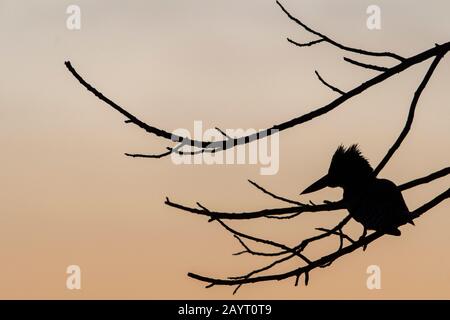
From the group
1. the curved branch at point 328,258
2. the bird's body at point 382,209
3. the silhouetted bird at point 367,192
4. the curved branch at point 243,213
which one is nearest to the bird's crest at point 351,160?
the silhouetted bird at point 367,192

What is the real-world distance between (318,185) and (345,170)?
1.05 ft

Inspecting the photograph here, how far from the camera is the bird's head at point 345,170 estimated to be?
6.83 metres

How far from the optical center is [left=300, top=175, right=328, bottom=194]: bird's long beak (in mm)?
6768

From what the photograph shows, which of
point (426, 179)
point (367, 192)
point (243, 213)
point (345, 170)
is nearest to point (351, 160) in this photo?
point (345, 170)

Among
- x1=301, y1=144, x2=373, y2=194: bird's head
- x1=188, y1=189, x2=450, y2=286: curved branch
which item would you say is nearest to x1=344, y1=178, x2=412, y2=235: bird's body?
x1=301, y1=144, x2=373, y2=194: bird's head

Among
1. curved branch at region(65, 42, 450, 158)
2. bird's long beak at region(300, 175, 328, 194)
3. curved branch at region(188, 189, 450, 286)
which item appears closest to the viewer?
curved branch at region(65, 42, 450, 158)

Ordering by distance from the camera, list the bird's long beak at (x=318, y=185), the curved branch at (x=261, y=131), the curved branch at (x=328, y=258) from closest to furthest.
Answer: the curved branch at (x=261, y=131) → the curved branch at (x=328, y=258) → the bird's long beak at (x=318, y=185)

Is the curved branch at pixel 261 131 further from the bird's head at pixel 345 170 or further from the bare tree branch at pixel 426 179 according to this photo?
the bird's head at pixel 345 170

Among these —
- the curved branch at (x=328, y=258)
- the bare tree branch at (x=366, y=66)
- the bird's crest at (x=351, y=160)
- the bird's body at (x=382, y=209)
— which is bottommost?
the curved branch at (x=328, y=258)

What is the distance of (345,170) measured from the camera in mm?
7035

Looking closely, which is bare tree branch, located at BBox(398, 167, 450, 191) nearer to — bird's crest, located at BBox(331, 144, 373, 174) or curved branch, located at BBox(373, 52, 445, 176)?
curved branch, located at BBox(373, 52, 445, 176)
